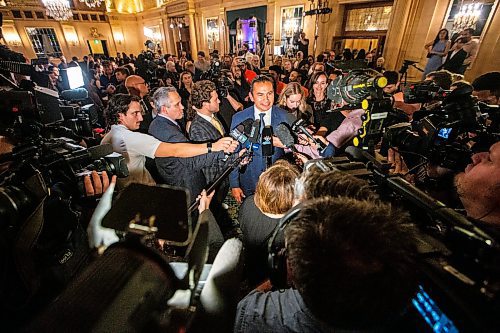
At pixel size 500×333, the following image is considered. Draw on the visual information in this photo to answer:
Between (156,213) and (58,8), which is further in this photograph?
(58,8)

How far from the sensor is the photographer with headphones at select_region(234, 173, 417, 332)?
0.57 m

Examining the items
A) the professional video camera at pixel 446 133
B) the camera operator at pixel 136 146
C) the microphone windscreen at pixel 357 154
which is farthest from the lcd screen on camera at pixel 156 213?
the professional video camera at pixel 446 133

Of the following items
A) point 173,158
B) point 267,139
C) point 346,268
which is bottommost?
point 173,158

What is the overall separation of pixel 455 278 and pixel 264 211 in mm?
975

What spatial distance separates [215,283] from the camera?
30.4 inches

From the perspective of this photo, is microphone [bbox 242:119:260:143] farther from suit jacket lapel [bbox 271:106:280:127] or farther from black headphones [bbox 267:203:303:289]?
black headphones [bbox 267:203:303:289]

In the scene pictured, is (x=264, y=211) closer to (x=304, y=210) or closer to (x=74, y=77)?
(x=304, y=210)

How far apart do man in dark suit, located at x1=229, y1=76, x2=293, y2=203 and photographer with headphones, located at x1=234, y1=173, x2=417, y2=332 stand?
1612 millimetres

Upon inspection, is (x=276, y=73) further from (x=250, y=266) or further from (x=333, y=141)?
(x=250, y=266)

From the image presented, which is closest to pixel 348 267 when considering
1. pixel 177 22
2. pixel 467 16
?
pixel 467 16

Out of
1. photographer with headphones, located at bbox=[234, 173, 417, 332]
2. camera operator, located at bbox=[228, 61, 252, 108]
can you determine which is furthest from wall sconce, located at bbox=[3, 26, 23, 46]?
photographer with headphones, located at bbox=[234, 173, 417, 332]

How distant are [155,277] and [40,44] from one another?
2543cm

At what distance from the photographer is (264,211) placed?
1.41 meters

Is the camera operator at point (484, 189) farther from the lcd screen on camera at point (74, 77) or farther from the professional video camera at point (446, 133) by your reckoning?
the lcd screen on camera at point (74, 77)
